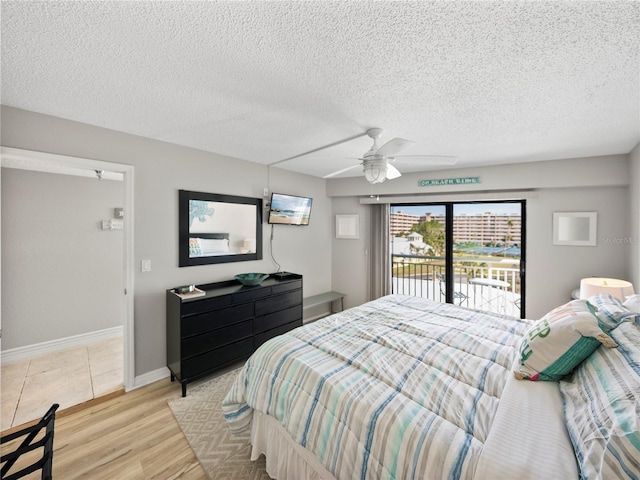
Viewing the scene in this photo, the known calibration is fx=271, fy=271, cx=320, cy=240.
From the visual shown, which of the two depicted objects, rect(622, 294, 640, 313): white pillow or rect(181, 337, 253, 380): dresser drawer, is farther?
rect(181, 337, 253, 380): dresser drawer

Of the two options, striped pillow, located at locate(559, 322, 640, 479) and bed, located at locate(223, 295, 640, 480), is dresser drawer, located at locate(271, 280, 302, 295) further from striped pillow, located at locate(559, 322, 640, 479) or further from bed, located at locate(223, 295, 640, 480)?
striped pillow, located at locate(559, 322, 640, 479)

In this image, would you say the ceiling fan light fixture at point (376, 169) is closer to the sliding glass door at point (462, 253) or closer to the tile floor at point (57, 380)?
the sliding glass door at point (462, 253)

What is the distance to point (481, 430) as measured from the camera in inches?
44.1

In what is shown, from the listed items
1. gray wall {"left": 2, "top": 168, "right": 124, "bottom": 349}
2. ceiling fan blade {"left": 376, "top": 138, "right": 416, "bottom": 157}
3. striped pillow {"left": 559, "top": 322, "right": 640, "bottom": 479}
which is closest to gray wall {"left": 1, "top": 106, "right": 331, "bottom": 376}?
ceiling fan blade {"left": 376, "top": 138, "right": 416, "bottom": 157}

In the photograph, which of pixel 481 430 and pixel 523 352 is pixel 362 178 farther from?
pixel 481 430

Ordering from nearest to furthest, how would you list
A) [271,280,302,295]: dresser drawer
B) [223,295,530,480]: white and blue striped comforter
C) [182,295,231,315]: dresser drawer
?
1. [223,295,530,480]: white and blue striped comforter
2. [182,295,231,315]: dresser drawer
3. [271,280,302,295]: dresser drawer

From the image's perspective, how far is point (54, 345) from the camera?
336 cm

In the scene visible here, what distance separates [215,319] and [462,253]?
3.51 m

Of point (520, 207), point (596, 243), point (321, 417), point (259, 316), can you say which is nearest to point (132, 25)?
point (321, 417)

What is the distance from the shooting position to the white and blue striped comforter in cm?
111

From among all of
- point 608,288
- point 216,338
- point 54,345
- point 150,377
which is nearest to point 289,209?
point 216,338

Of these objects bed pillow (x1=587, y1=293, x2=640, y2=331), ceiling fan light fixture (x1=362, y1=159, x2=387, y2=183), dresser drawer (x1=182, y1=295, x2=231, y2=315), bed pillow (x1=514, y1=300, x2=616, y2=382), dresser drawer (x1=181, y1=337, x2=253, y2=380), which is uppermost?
ceiling fan light fixture (x1=362, y1=159, x2=387, y2=183)

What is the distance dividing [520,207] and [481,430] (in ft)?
11.4

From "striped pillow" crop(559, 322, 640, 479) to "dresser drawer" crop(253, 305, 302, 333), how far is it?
8.72ft
